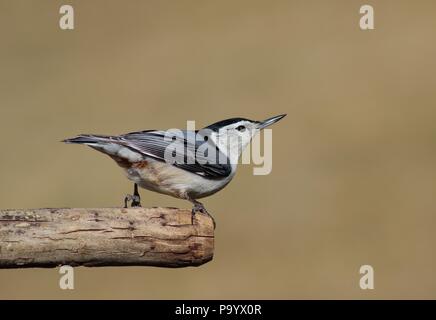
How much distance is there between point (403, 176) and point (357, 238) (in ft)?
4.56

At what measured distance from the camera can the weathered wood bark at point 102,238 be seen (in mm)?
4387

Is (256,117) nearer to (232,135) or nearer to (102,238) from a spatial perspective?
(232,135)

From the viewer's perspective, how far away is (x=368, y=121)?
40.8ft

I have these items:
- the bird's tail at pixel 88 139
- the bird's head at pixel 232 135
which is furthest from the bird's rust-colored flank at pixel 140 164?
the bird's head at pixel 232 135

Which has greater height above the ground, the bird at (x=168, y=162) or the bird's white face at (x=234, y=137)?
the bird's white face at (x=234, y=137)

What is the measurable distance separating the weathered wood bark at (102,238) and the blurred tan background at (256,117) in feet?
13.9

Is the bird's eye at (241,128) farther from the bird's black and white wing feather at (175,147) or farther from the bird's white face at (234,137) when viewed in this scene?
the bird's black and white wing feather at (175,147)

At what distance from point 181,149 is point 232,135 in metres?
0.65

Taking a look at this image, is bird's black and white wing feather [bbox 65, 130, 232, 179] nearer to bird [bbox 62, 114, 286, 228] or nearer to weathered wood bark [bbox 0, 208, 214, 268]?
bird [bbox 62, 114, 286, 228]

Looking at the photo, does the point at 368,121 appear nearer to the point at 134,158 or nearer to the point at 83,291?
the point at 83,291

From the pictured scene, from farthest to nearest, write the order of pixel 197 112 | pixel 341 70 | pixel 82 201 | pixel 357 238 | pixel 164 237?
pixel 341 70, pixel 197 112, pixel 82 201, pixel 357 238, pixel 164 237

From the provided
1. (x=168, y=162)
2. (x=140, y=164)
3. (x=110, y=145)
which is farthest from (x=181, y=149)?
(x=110, y=145)

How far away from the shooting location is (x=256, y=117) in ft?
39.1

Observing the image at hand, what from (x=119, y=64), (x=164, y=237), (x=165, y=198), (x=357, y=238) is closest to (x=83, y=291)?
(x=165, y=198)
